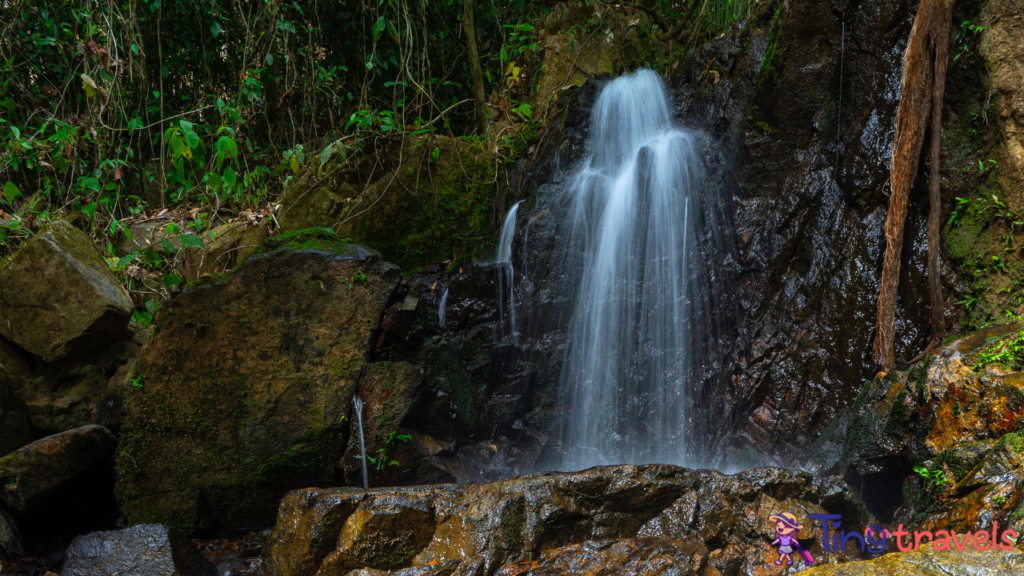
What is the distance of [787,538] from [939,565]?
1.10m

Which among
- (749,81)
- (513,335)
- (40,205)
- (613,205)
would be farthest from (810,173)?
(40,205)

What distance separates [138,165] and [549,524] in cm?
843

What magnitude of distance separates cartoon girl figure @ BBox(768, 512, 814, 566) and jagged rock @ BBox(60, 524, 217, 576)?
3221mm

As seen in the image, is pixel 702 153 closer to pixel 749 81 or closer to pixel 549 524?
pixel 749 81

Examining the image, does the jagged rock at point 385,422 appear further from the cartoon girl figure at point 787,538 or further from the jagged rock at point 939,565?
the jagged rock at point 939,565

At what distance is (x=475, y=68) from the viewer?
855cm

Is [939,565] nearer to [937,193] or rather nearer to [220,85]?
[937,193]

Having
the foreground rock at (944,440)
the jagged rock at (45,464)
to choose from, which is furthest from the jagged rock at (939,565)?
the jagged rock at (45,464)

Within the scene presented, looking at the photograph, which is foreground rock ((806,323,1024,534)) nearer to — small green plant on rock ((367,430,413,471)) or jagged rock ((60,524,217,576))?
small green plant on rock ((367,430,413,471))

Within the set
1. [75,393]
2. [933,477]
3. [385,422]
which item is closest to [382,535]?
[385,422]

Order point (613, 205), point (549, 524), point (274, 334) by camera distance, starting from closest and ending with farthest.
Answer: point (549, 524) < point (274, 334) < point (613, 205)

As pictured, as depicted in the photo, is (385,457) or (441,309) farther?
(441,309)

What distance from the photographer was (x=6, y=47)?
6566 mm

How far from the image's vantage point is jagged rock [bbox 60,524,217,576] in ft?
10.3
